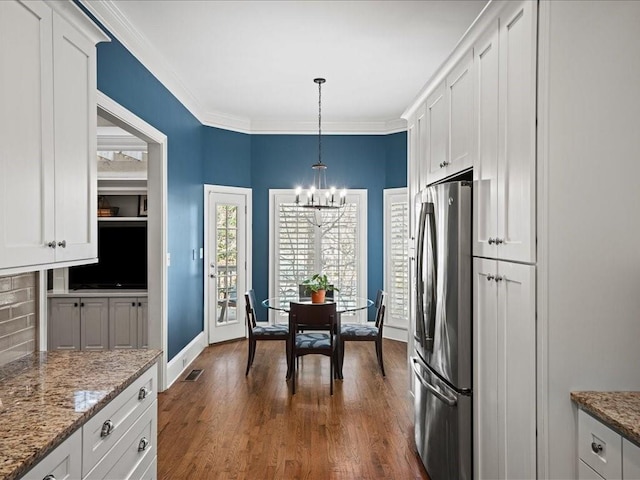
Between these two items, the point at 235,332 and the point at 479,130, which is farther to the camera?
the point at 235,332

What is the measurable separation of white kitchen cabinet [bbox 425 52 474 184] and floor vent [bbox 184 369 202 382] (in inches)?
121

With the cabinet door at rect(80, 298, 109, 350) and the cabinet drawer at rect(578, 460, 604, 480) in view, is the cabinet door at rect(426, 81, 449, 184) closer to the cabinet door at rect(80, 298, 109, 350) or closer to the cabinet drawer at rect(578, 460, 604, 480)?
the cabinet drawer at rect(578, 460, 604, 480)

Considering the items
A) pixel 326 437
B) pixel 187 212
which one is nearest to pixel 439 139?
pixel 326 437

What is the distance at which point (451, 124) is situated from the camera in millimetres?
2740

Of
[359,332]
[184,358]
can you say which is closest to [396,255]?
[359,332]

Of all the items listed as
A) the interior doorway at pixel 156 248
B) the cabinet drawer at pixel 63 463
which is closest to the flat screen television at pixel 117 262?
the interior doorway at pixel 156 248

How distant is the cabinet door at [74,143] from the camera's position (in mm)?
1991

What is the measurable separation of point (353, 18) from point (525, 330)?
2640 mm

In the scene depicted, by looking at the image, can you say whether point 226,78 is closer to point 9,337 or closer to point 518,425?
point 9,337

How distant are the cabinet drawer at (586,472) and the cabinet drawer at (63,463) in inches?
67.5

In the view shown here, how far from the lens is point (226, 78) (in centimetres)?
492

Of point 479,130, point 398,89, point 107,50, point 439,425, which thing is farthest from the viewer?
point 398,89

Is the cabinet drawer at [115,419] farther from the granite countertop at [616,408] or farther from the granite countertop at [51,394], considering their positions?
the granite countertop at [616,408]

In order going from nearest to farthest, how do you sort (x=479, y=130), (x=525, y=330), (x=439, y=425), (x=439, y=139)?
(x=525, y=330)
(x=479, y=130)
(x=439, y=425)
(x=439, y=139)
